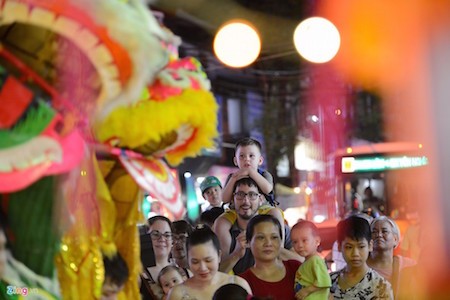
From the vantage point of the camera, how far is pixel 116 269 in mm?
2275

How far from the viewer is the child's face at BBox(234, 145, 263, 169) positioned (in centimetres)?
343

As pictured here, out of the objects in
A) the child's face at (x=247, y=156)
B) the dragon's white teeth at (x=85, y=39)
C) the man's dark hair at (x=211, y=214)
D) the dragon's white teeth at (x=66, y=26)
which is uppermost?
the dragon's white teeth at (x=66, y=26)

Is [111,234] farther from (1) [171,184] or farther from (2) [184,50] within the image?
(2) [184,50]

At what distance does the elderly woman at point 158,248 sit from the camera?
313cm

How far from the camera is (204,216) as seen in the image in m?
4.03

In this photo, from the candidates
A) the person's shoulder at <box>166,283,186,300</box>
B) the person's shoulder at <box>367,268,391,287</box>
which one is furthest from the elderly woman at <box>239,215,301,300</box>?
the person's shoulder at <box>367,268,391,287</box>

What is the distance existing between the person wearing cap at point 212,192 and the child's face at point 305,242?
2.31 ft

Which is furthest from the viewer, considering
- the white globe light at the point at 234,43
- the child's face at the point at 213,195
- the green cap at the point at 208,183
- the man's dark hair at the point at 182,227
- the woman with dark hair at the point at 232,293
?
the child's face at the point at 213,195

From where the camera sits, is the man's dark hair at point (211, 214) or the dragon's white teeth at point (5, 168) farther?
the man's dark hair at point (211, 214)

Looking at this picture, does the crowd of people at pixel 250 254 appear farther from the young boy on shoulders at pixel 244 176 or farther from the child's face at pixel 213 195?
the child's face at pixel 213 195

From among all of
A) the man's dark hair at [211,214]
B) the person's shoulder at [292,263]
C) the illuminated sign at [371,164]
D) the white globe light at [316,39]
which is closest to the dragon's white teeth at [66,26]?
the white globe light at [316,39]

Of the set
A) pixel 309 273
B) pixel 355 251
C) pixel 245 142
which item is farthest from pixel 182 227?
pixel 355 251

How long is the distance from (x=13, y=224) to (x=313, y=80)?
9.38 feet

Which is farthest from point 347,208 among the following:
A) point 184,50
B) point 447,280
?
point 184,50
